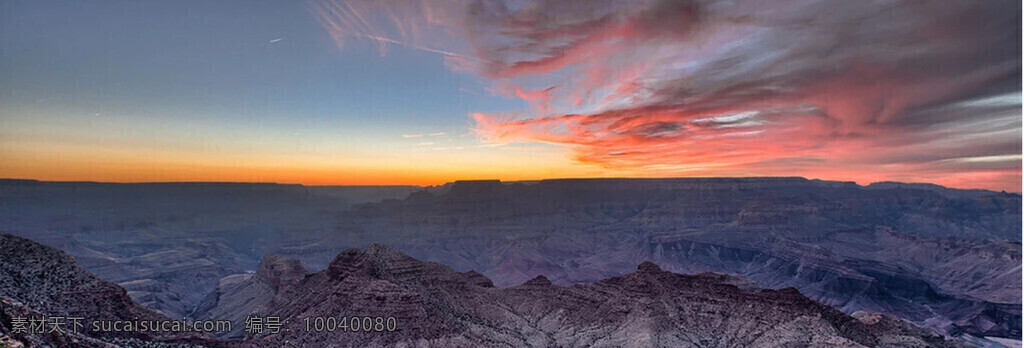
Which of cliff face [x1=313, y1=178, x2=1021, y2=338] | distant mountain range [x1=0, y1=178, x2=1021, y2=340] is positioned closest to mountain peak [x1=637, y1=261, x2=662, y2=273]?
distant mountain range [x1=0, y1=178, x2=1021, y2=340]

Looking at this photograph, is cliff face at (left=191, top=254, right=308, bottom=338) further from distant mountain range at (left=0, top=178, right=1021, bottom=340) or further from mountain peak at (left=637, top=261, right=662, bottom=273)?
mountain peak at (left=637, top=261, right=662, bottom=273)

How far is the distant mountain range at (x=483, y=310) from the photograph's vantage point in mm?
34281

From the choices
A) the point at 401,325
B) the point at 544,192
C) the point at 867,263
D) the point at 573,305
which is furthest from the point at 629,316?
the point at 544,192

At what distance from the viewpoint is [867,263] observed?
118 m

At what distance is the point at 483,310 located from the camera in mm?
51969

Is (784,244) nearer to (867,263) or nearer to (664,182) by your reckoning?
(867,263)

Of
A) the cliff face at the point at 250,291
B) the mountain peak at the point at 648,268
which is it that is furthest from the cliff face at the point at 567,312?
the cliff face at the point at 250,291

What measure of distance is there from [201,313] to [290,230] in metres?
106

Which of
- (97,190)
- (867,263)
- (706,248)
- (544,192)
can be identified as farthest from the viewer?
(544,192)

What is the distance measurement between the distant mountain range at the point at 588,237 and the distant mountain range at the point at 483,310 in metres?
41.3

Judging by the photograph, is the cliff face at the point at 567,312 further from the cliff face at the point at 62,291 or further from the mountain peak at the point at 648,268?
the cliff face at the point at 62,291

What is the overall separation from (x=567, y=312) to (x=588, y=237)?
116 m

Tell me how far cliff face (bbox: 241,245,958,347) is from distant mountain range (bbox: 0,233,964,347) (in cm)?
11

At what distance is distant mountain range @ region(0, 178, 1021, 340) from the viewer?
10306 cm
